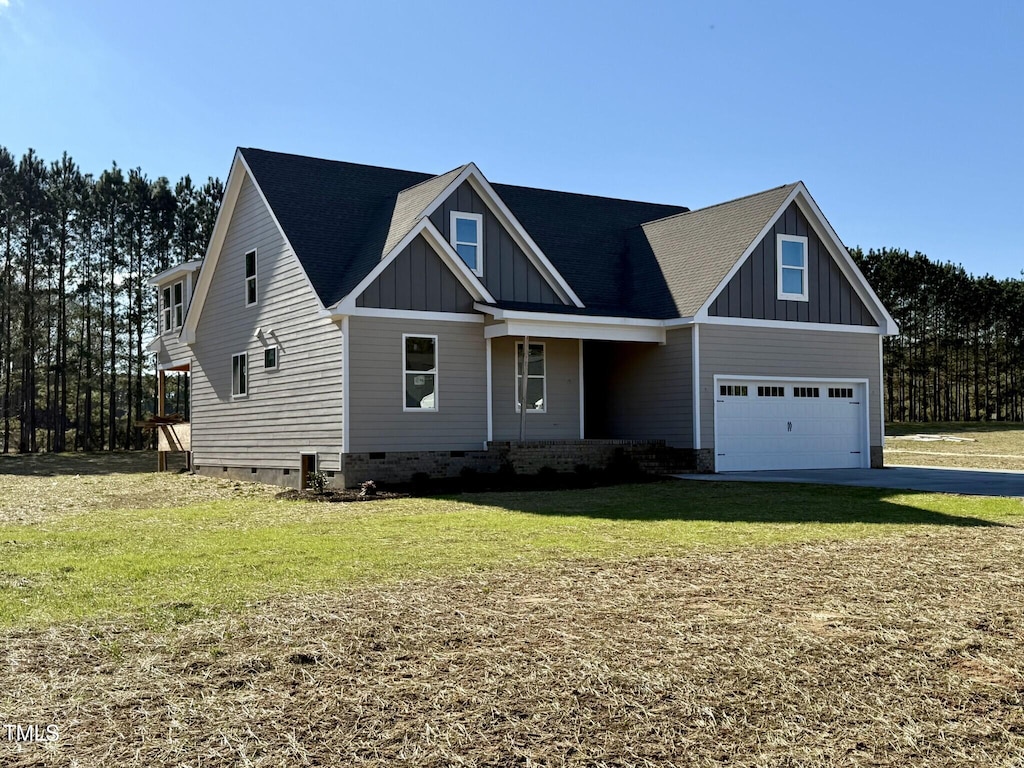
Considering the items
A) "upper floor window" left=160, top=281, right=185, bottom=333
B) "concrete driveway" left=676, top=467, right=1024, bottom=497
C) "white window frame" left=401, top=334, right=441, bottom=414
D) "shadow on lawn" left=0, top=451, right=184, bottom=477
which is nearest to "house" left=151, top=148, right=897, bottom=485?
"white window frame" left=401, top=334, right=441, bottom=414

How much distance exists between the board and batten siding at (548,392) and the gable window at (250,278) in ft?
19.8

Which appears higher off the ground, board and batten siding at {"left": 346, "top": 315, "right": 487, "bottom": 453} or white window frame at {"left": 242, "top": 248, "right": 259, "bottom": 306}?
white window frame at {"left": 242, "top": 248, "right": 259, "bottom": 306}

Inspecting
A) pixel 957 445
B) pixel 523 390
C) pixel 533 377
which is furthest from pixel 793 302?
pixel 957 445

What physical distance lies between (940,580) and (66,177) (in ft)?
140

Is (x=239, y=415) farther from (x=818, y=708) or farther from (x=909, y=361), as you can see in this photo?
(x=909, y=361)

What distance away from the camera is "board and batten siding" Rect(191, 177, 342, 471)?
1984cm

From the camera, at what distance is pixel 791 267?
22891mm

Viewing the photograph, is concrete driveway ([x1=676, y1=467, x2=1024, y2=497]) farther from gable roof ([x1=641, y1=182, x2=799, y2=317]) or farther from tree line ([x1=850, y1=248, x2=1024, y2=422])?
tree line ([x1=850, y1=248, x2=1024, y2=422])

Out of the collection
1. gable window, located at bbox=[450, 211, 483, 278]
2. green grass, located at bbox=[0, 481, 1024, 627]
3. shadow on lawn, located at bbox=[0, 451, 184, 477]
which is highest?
gable window, located at bbox=[450, 211, 483, 278]

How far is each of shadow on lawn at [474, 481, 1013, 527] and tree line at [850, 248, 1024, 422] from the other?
1525 inches

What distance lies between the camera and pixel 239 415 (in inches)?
933

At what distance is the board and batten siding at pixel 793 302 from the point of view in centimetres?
2211

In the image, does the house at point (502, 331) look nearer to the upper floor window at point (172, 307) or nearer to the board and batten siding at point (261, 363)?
the board and batten siding at point (261, 363)

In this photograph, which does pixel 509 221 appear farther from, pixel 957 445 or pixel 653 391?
pixel 957 445
